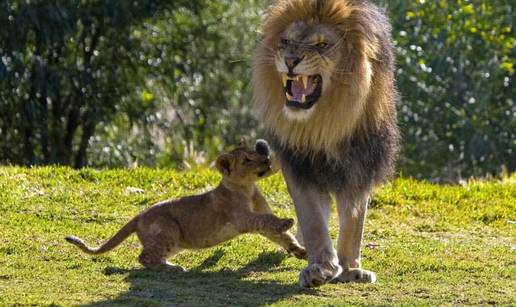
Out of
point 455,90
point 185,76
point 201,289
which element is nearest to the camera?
point 201,289

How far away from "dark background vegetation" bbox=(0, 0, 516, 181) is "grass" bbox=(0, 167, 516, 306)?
4.90 meters

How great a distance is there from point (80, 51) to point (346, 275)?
9.23 meters

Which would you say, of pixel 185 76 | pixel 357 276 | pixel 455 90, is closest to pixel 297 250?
pixel 357 276

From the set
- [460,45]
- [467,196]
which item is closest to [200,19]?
[460,45]

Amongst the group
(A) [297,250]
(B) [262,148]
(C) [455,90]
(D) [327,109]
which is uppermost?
(D) [327,109]

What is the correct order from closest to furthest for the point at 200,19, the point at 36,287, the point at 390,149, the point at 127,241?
the point at 36,287 → the point at 390,149 → the point at 127,241 → the point at 200,19

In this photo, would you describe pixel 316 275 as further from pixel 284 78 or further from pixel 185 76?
pixel 185 76

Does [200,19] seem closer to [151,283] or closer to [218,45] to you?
[218,45]

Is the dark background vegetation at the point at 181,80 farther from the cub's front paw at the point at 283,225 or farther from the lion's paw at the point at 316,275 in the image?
the lion's paw at the point at 316,275

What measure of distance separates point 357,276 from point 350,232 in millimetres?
284

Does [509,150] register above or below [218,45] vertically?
below

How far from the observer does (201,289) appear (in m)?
6.79

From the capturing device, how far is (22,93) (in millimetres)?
15125

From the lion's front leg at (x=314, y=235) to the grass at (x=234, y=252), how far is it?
95 mm
